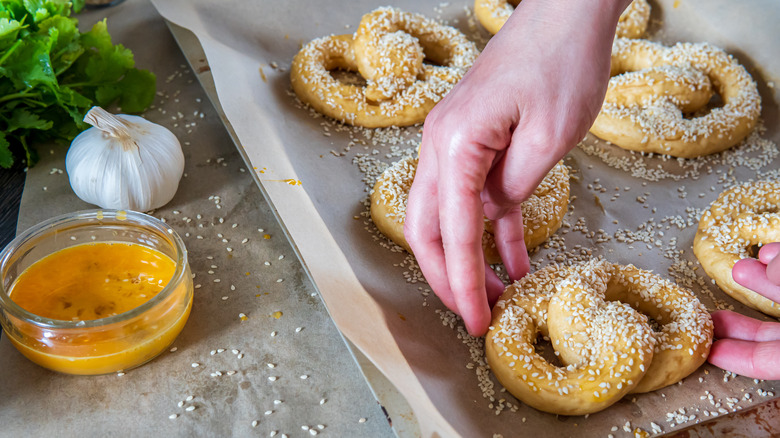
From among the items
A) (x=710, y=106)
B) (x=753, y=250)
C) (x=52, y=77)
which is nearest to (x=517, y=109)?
(x=753, y=250)

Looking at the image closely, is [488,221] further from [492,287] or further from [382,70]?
[382,70]

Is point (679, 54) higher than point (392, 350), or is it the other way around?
point (679, 54)

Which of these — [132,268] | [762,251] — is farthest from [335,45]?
[762,251]

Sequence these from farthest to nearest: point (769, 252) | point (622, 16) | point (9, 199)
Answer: point (622, 16), point (9, 199), point (769, 252)

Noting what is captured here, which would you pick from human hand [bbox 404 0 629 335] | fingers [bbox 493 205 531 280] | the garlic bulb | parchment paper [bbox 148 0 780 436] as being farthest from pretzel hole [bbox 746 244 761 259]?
the garlic bulb

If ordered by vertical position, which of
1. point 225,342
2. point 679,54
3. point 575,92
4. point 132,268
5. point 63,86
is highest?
point 575,92

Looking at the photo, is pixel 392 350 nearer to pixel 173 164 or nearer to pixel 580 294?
pixel 580 294

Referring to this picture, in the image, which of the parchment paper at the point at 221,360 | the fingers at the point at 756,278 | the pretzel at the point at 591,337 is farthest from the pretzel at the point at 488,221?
the fingers at the point at 756,278

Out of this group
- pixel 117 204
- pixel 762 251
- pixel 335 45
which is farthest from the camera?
pixel 335 45
